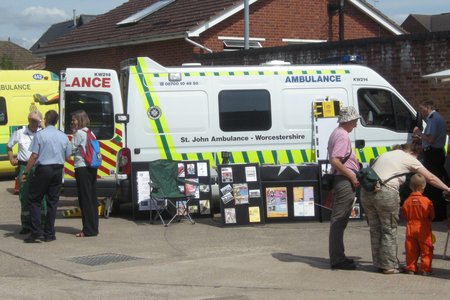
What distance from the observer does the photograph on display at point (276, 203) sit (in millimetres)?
12609

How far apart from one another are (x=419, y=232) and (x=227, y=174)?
14.7 feet

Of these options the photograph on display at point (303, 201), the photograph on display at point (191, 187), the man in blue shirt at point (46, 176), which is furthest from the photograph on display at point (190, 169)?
the man in blue shirt at point (46, 176)

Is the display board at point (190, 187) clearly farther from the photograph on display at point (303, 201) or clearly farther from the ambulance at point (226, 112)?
the photograph on display at point (303, 201)

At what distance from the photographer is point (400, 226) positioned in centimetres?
1198

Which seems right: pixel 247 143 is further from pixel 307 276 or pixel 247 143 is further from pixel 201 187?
pixel 307 276

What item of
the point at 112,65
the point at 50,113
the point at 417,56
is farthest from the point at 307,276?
the point at 112,65

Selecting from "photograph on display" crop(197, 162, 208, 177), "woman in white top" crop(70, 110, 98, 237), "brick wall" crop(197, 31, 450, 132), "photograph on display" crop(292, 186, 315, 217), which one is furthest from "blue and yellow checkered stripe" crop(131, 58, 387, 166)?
"brick wall" crop(197, 31, 450, 132)

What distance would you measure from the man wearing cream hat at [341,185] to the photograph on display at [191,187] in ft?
14.0

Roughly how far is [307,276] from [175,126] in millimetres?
5184

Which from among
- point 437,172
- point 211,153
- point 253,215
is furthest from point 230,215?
point 437,172

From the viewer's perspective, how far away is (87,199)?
1137 centimetres

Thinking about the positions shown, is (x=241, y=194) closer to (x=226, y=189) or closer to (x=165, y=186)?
(x=226, y=189)

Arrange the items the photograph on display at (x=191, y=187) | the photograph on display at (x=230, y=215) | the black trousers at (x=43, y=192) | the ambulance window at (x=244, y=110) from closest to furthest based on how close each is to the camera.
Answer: the black trousers at (x=43, y=192) → the photograph on display at (x=230, y=215) → the photograph on display at (x=191, y=187) → the ambulance window at (x=244, y=110)

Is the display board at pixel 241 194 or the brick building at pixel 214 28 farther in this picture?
the brick building at pixel 214 28
